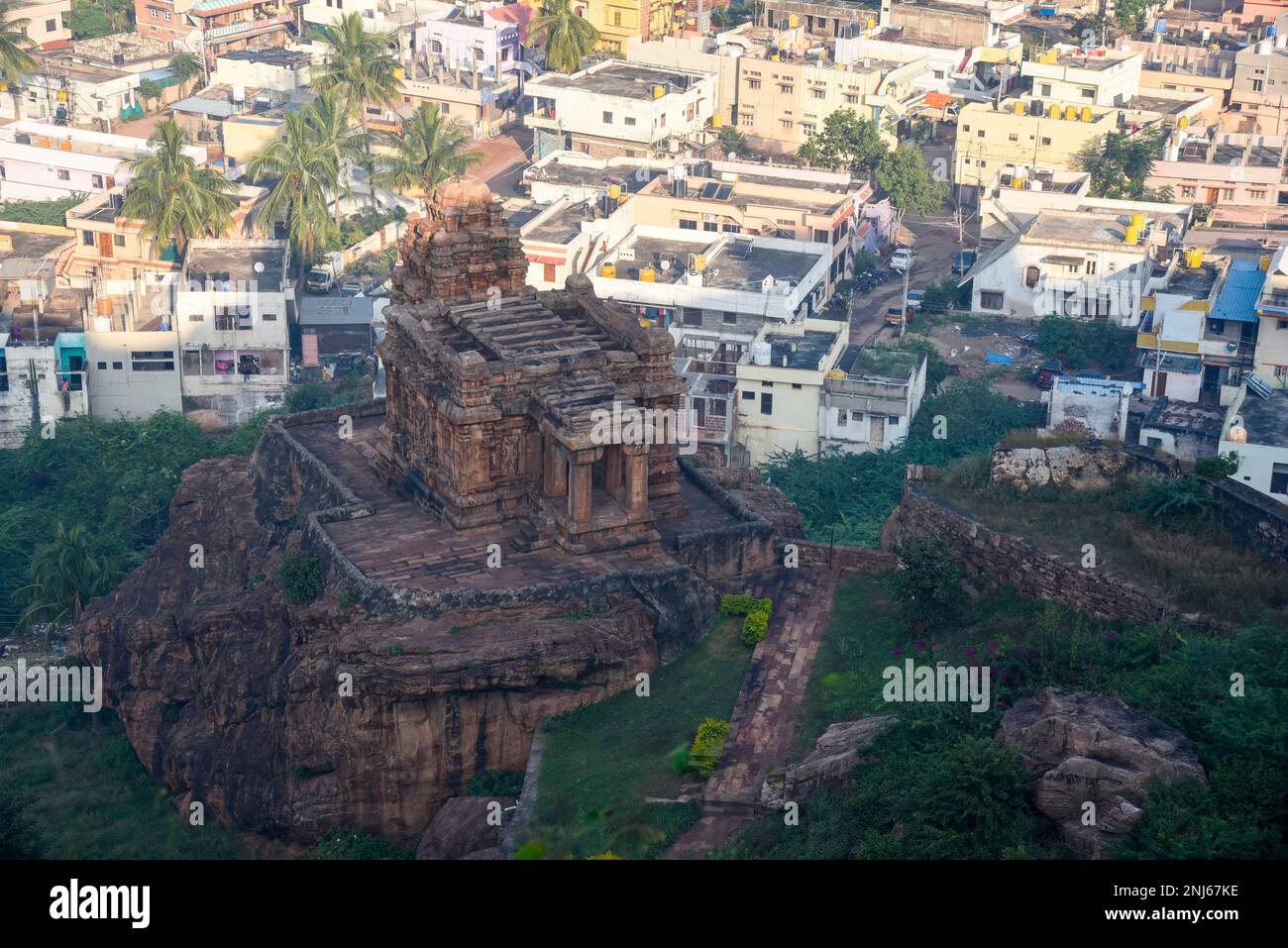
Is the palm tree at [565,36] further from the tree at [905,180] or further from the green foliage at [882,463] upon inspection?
the green foliage at [882,463]

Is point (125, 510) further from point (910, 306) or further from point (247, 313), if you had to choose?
point (910, 306)

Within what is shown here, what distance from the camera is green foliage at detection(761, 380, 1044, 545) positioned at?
6900 cm

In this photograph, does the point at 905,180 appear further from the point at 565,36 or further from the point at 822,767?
the point at 822,767

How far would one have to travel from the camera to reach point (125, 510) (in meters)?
71.8

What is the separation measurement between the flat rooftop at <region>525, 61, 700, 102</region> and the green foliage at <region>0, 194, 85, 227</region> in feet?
91.8

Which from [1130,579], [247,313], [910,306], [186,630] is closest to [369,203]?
[247,313]

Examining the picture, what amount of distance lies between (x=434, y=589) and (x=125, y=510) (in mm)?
31172

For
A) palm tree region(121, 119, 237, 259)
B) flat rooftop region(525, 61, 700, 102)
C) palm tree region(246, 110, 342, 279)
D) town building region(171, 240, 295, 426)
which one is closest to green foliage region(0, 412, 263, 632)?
town building region(171, 240, 295, 426)

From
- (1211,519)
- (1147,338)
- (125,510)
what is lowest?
(125,510)

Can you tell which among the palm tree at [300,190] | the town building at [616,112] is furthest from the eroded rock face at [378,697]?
the town building at [616,112]

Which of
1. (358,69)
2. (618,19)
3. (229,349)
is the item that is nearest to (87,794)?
(229,349)

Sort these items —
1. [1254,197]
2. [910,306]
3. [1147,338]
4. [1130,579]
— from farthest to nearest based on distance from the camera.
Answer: [1254,197]
[910,306]
[1147,338]
[1130,579]

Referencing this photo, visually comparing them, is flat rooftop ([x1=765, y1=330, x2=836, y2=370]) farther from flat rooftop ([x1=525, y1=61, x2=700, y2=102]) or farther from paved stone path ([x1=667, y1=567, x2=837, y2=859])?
flat rooftop ([x1=525, y1=61, x2=700, y2=102])

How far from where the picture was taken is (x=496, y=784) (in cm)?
4312
